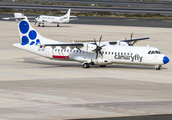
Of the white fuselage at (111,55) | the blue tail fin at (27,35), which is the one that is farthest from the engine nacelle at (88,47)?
the blue tail fin at (27,35)

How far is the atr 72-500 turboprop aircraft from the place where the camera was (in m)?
35.8

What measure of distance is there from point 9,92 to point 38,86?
313cm

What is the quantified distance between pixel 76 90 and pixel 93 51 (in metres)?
12.1

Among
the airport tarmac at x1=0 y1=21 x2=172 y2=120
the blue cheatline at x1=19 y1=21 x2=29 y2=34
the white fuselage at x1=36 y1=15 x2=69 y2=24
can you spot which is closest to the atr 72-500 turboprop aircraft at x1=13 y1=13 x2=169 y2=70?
the blue cheatline at x1=19 y1=21 x2=29 y2=34

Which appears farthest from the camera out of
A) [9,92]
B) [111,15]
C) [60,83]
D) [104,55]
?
[111,15]

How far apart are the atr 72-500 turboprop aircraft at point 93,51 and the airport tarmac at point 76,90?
1035 mm

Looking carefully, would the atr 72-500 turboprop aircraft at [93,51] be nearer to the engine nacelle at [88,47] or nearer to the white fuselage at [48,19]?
the engine nacelle at [88,47]

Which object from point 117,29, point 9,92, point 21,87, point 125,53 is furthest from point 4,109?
point 117,29

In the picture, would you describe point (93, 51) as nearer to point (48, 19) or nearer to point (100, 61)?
point (100, 61)

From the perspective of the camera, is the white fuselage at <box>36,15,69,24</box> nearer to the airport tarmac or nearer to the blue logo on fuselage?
the airport tarmac

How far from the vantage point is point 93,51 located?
3772cm

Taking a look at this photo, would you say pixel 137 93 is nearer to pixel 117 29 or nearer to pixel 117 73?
pixel 117 73

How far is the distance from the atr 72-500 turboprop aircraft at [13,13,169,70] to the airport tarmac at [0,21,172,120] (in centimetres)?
104

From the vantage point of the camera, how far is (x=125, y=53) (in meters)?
36.3
